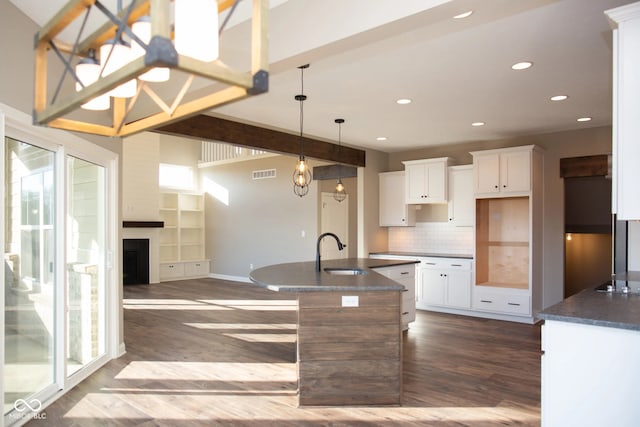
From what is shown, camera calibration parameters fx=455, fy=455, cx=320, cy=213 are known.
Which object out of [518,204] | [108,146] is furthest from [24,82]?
[518,204]

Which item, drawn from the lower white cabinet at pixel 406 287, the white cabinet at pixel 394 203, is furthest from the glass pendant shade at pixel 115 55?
the white cabinet at pixel 394 203

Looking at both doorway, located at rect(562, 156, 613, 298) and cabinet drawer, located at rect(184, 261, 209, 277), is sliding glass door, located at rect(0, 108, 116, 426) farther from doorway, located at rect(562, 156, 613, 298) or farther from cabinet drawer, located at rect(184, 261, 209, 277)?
doorway, located at rect(562, 156, 613, 298)

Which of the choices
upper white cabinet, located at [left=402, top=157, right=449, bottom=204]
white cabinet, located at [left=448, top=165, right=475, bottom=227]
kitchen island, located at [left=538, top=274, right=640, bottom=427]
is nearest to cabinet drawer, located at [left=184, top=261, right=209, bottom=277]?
upper white cabinet, located at [left=402, top=157, right=449, bottom=204]

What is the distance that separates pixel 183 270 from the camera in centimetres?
1062

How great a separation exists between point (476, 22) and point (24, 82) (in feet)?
8.97

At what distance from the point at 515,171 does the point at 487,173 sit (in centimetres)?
38

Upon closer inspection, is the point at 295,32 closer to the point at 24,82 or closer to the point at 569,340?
the point at 24,82

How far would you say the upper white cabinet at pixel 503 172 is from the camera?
19.9ft

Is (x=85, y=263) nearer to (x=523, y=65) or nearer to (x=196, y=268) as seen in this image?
(x=523, y=65)

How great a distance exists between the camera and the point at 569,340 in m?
2.12

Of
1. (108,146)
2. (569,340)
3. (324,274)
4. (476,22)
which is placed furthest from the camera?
(108,146)

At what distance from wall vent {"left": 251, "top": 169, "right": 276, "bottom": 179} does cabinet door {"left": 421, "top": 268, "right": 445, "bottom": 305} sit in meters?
4.17

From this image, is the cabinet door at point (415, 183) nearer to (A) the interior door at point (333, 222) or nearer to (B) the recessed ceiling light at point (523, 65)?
(A) the interior door at point (333, 222)

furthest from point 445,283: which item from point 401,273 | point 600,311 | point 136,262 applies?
point 136,262
